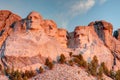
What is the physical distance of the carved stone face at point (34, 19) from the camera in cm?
6402

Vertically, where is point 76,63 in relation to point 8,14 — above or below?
below

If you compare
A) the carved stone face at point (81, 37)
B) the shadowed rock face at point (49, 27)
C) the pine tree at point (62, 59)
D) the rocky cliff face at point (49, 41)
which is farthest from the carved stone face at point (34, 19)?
the carved stone face at point (81, 37)

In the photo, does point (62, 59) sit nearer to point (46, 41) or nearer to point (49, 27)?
Result: point (46, 41)

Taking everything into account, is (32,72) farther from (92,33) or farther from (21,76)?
(92,33)

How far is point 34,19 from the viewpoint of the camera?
211 ft

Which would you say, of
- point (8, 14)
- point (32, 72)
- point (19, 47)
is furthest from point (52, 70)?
point (8, 14)

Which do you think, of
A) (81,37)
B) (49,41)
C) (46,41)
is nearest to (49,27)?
(49,41)

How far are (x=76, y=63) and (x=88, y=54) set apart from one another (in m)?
5.19

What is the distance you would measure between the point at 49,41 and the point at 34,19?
3.92m

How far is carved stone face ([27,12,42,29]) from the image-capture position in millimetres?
64019

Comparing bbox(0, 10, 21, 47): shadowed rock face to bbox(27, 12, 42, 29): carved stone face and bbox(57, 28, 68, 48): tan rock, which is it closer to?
bbox(27, 12, 42, 29): carved stone face

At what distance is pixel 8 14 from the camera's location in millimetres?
69625

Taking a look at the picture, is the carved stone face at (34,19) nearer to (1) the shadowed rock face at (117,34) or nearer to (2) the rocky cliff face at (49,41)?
(2) the rocky cliff face at (49,41)

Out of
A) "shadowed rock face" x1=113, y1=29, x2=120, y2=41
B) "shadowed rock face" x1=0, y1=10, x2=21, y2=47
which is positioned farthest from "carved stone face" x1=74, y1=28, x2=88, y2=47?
"shadowed rock face" x1=0, y1=10, x2=21, y2=47
